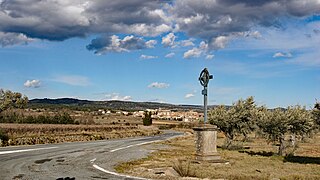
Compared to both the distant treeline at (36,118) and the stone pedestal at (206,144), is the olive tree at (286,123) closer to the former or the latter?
the stone pedestal at (206,144)

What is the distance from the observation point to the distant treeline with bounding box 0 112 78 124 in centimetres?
8191

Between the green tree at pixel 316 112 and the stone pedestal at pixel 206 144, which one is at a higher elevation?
the green tree at pixel 316 112

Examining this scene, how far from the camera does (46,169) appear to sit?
17328 millimetres

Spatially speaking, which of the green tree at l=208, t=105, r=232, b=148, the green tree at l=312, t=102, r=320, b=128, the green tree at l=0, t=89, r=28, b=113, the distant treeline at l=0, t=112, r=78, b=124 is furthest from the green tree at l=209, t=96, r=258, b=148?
the green tree at l=0, t=89, r=28, b=113

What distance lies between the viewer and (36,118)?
82.9 metres

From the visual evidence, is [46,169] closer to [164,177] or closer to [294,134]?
[164,177]

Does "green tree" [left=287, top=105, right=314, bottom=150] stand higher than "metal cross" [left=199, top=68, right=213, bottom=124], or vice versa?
"metal cross" [left=199, top=68, right=213, bottom=124]

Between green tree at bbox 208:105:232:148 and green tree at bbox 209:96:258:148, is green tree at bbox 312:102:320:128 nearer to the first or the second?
green tree at bbox 209:96:258:148

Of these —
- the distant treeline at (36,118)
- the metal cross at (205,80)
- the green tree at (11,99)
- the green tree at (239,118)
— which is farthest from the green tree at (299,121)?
the green tree at (11,99)

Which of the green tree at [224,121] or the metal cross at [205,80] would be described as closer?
the metal cross at [205,80]

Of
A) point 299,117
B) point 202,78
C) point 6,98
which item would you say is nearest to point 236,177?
point 202,78

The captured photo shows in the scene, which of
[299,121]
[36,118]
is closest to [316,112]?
[299,121]

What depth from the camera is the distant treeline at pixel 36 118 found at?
81912 millimetres

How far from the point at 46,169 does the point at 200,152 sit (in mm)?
7389
